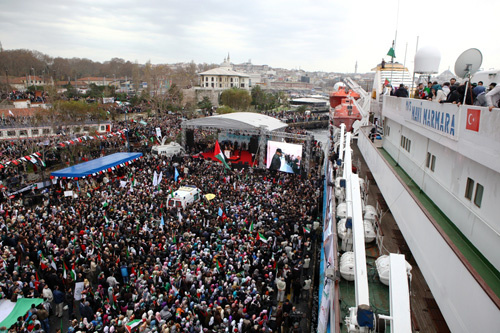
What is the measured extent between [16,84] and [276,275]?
9241cm

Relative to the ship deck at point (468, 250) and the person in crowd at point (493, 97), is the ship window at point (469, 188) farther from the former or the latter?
the person in crowd at point (493, 97)

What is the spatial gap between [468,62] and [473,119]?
3916 millimetres

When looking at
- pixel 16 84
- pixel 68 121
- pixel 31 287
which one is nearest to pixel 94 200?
pixel 31 287

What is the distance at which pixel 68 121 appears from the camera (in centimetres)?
3216

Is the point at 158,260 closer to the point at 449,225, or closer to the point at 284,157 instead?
the point at 449,225

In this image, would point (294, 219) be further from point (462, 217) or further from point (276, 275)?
point (462, 217)

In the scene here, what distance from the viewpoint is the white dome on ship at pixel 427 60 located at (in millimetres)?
11445

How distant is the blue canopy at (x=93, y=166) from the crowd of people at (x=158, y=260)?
1.43 metres

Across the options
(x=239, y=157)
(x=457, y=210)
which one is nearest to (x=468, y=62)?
(x=457, y=210)

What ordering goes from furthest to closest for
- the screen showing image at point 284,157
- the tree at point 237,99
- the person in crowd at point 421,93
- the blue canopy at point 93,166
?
the tree at point 237,99 < the screen showing image at point 284,157 < the blue canopy at point 93,166 < the person in crowd at point 421,93

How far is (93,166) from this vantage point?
20.5 meters

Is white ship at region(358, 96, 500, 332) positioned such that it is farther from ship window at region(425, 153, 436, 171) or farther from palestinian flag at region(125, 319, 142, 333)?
palestinian flag at region(125, 319, 142, 333)

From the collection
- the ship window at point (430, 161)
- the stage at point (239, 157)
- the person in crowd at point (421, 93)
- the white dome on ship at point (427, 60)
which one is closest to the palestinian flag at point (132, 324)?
the ship window at point (430, 161)

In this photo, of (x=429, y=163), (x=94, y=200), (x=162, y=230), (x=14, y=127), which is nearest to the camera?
(x=429, y=163)
